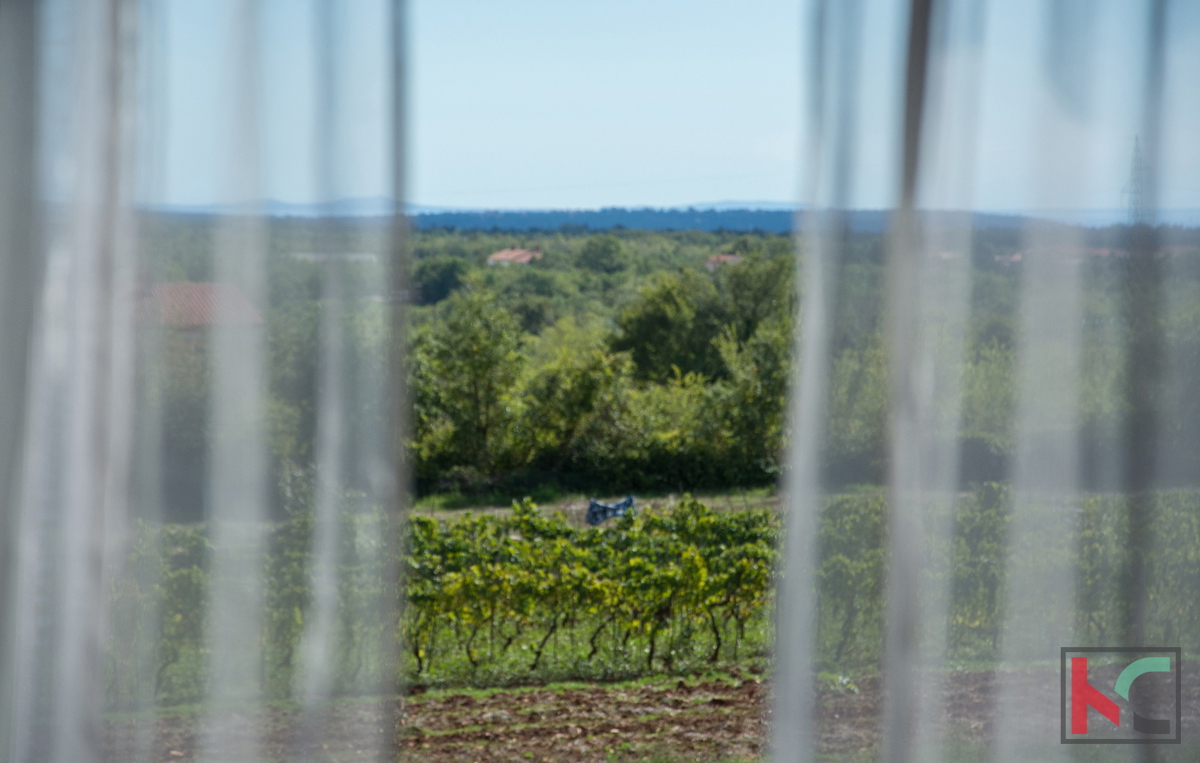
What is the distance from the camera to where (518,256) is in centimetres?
247

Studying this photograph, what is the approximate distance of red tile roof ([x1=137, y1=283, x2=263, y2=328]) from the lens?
3.32ft

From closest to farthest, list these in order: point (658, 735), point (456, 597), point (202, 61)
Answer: point (202, 61)
point (658, 735)
point (456, 597)

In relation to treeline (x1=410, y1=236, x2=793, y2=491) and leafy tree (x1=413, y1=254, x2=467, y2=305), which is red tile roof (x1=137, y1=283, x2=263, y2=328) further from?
treeline (x1=410, y1=236, x2=793, y2=491)

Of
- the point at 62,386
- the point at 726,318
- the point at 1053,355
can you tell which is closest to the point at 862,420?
the point at 1053,355

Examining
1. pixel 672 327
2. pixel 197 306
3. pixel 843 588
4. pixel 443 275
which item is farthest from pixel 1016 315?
pixel 672 327

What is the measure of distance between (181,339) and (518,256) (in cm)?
151

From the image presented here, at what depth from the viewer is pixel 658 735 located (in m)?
1.94

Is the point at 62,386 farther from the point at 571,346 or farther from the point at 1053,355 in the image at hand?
the point at 571,346

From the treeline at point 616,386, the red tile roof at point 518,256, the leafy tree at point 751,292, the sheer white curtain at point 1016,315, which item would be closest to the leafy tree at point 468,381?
the treeline at point 616,386

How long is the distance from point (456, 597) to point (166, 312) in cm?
130

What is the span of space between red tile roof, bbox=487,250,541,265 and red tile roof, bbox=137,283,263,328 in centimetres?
142

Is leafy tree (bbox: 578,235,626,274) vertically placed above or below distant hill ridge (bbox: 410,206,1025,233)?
below

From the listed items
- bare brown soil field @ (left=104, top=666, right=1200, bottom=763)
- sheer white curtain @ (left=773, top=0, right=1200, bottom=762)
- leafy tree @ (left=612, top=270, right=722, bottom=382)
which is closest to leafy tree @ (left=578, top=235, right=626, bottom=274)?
leafy tree @ (left=612, top=270, right=722, bottom=382)

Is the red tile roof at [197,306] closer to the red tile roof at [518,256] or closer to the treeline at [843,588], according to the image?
the treeline at [843,588]
